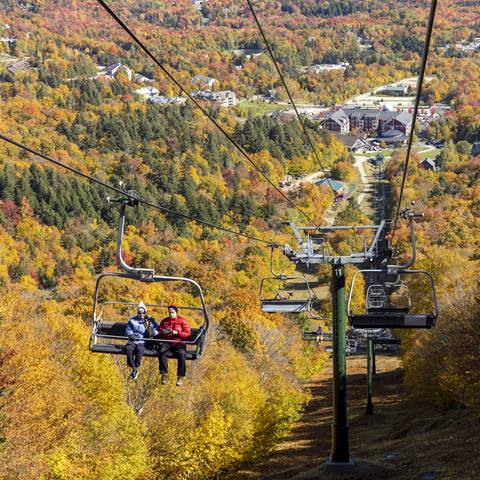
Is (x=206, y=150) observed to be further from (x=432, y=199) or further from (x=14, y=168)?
(x=432, y=199)

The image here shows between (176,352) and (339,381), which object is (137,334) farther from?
(339,381)

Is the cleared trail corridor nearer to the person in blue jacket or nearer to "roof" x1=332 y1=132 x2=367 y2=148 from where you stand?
the person in blue jacket

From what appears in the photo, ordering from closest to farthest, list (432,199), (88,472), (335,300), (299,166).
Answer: (335,300)
(88,472)
(432,199)
(299,166)

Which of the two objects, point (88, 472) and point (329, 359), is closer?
point (88, 472)

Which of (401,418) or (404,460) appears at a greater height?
(404,460)

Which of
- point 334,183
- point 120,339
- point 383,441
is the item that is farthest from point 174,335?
point 334,183

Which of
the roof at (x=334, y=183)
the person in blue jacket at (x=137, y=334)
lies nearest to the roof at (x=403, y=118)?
the roof at (x=334, y=183)

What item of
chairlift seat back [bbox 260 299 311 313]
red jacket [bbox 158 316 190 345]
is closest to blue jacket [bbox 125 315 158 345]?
red jacket [bbox 158 316 190 345]

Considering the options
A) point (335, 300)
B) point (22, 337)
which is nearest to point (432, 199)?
point (22, 337)
